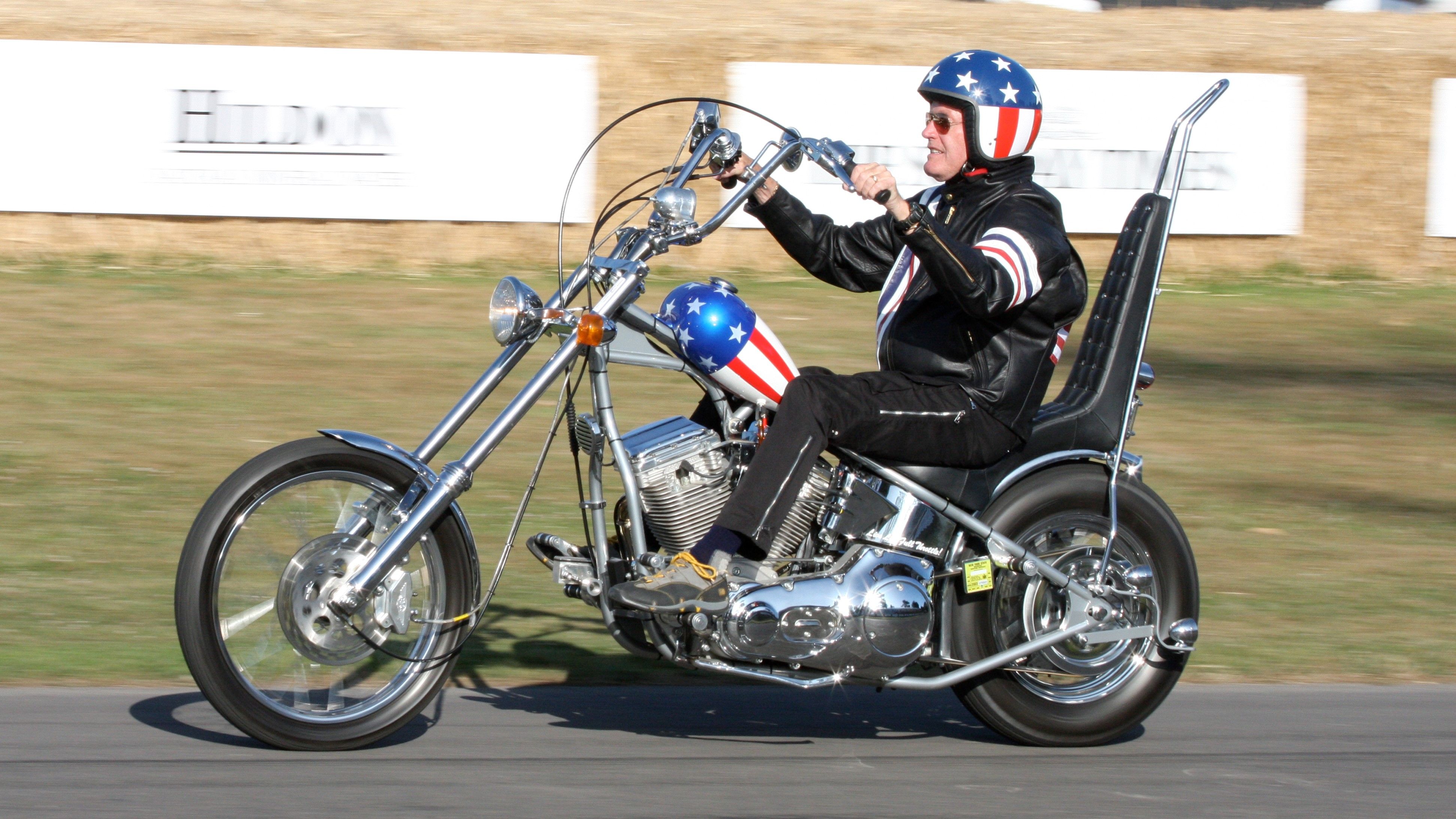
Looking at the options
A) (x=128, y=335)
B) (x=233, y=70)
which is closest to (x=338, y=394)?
(x=128, y=335)

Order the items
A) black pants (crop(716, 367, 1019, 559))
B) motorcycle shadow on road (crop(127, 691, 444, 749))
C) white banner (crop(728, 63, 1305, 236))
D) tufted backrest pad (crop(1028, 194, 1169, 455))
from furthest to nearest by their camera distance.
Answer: white banner (crop(728, 63, 1305, 236)) < tufted backrest pad (crop(1028, 194, 1169, 455)) < motorcycle shadow on road (crop(127, 691, 444, 749)) < black pants (crop(716, 367, 1019, 559))

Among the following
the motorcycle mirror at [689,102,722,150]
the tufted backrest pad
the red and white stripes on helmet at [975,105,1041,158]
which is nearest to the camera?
the red and white stripes on helmet at [975,105,1041,158]

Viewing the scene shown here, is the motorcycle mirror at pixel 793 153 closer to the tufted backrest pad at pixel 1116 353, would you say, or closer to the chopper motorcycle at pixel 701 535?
the chopper motorcycle at pixel 701 535

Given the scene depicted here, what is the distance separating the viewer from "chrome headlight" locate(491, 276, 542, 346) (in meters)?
3.97

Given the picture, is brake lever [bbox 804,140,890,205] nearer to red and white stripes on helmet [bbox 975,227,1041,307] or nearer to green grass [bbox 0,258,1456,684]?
red and white stripes on helmet [bbox 975,227,1041,307]

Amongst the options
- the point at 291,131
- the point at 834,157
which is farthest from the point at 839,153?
the point at 291,131

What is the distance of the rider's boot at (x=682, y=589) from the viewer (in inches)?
154

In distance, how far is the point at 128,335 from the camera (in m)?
9.33

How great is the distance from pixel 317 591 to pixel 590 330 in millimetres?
897

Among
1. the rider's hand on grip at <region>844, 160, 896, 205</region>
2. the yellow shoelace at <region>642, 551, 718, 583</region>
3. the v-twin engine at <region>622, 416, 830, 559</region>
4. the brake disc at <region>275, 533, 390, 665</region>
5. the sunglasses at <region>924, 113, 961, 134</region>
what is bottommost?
the brake disc at <region>275, 533, 390, 665</region>

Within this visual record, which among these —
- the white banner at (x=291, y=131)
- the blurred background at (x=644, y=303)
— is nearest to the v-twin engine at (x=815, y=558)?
the blurred background at (x=644, y=303)

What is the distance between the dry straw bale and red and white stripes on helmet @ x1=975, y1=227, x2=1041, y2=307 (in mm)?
7196

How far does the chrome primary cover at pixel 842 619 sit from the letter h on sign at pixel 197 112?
7.50 m

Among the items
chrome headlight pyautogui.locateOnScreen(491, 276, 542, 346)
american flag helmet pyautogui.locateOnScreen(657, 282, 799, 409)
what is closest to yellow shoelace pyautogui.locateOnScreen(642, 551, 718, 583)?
american flag helmet pyautogui.locateOnScreen(657, 282, 799, 409)
